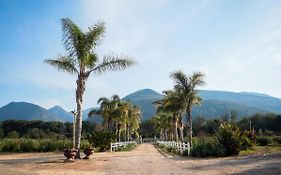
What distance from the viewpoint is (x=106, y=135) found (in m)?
41.0

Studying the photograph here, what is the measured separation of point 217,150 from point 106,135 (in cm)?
1935

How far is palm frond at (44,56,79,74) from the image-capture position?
23.7 metres

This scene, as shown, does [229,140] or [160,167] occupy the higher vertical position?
[229,140]

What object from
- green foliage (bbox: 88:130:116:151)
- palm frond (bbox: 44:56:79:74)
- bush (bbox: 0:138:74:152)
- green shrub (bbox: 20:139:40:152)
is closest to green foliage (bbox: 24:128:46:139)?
bush (bbox: 0:138:74:152)

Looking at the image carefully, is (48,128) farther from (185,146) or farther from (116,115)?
(185,146)

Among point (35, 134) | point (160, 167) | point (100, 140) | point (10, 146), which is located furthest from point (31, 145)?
point (35, 134)

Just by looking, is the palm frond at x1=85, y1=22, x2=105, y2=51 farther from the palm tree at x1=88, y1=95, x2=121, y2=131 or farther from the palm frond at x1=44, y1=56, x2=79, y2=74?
the palm tree at x1=88, y1=95, x2=121, y2=131

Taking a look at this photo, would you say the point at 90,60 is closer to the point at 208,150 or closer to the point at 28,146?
the point at 208,150

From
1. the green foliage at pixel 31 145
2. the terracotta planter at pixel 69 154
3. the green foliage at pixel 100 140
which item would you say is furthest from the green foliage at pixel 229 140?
the green foliage at pixel 31 145

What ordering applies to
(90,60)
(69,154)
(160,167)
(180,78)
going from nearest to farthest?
1. (160,167)
2. (69,154)
3. (90,60)
4. (180,78)

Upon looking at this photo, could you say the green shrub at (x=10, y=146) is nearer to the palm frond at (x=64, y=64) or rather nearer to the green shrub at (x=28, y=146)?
the green shrub at (x=28, y=146)

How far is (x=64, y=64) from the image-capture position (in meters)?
23.8

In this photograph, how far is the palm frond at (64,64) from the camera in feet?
77.7

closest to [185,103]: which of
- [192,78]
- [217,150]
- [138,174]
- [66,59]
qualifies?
[192,78]
